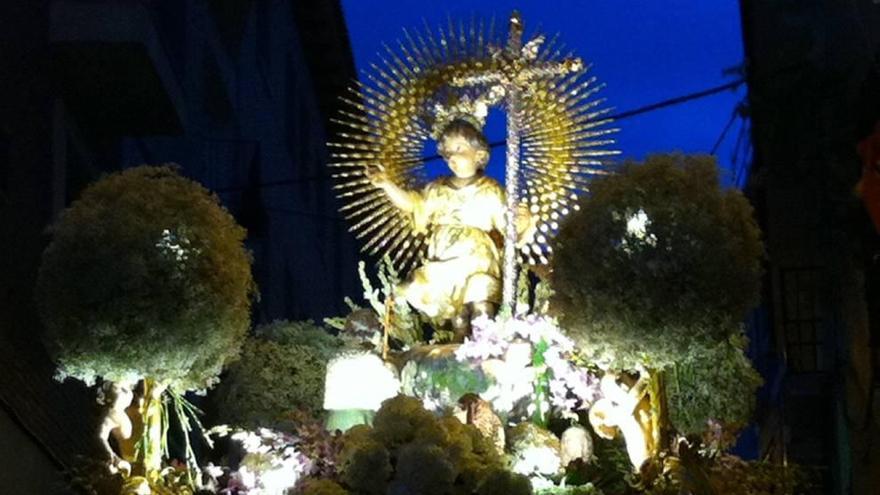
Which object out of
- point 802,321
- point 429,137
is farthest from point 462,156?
point 802,321

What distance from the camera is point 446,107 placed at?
1190cm

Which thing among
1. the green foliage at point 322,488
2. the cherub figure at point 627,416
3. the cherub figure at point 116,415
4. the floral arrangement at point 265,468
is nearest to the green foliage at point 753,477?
the cherub figure at point 627,416

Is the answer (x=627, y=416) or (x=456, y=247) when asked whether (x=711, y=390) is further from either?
(x=456, y=247)

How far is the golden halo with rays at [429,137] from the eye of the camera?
11.6m

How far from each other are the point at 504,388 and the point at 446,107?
2.13m

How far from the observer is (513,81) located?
11.6 metres

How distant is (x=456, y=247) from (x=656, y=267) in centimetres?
236

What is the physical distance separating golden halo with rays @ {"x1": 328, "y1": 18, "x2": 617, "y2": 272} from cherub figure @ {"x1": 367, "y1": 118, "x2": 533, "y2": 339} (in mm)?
172

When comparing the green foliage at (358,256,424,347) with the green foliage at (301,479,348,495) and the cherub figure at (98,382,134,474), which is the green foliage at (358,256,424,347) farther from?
the green foliage at (301,479,348,495)

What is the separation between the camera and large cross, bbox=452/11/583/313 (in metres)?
11.5

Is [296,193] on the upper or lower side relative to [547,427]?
upper

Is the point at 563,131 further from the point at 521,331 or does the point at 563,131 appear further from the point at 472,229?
the point at 521,331

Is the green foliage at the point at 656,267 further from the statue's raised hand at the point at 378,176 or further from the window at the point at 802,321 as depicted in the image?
the window at the point at 802,321

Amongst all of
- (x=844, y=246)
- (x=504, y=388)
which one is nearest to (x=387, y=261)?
(x=504, y=388)
